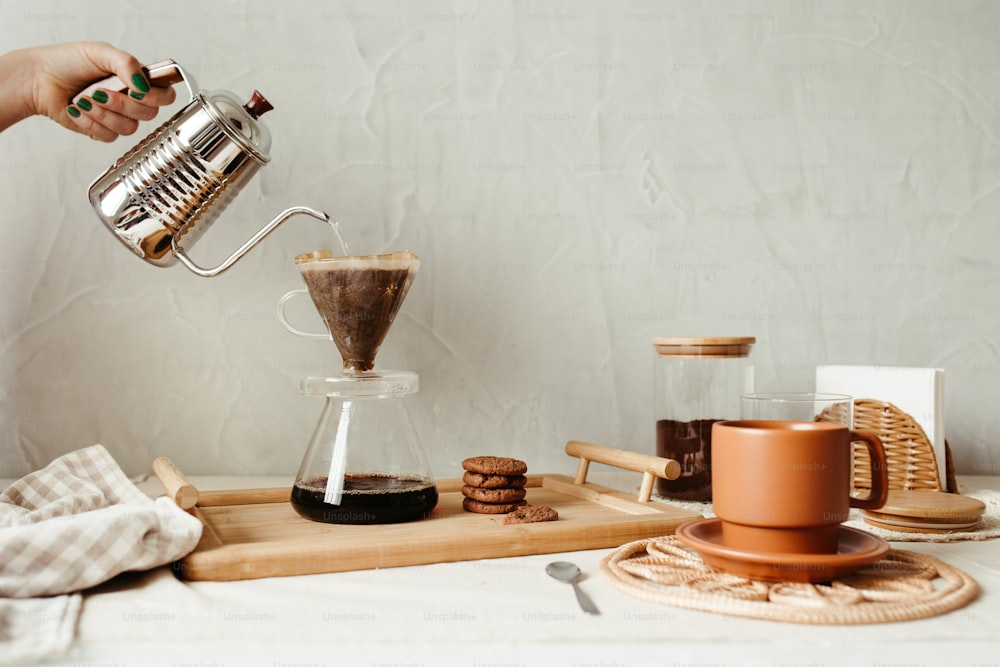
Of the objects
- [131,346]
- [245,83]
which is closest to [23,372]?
[131,346]

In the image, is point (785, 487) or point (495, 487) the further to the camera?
point (495, 487)

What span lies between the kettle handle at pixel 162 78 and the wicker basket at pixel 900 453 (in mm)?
893

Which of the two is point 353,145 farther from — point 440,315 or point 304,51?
point 440,315

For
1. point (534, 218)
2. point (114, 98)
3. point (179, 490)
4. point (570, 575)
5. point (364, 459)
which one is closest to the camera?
point (570, 575)

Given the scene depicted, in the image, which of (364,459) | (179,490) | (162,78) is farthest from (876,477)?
(162,78)

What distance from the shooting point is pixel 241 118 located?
93 centimetres

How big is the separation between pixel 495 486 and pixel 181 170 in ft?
1.59

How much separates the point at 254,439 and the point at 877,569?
85 cm

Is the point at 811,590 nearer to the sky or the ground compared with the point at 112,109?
nearer to the ground

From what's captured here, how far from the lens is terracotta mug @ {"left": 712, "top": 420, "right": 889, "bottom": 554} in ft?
2.07

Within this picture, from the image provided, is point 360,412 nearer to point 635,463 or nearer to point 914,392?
point 635,463

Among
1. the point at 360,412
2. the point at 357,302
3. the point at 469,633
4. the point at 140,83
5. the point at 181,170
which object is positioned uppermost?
the point at 140,83

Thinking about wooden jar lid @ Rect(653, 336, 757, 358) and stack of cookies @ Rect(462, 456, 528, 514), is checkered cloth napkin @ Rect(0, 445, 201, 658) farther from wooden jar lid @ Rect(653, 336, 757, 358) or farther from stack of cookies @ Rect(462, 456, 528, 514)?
wooden jar lid @ Rect(653, 336, 757, 358)

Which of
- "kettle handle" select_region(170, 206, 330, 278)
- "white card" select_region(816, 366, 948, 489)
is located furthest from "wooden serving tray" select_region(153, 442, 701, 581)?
"white card" select_region(816, 366, 948, 489)
